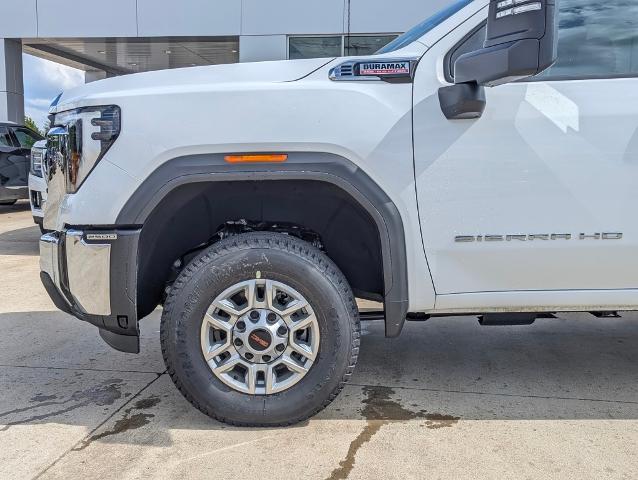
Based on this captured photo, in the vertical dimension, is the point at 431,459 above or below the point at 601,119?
below

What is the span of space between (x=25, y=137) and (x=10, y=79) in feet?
21.2

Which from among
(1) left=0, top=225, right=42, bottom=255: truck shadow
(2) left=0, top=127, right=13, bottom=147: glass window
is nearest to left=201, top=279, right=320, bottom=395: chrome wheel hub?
(1) left=0, top=225, right=42, bottom=255: truck shadow

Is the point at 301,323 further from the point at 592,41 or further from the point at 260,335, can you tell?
the point at 592,41

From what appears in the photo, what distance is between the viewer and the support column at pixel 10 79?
1678 cm

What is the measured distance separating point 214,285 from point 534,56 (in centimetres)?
164

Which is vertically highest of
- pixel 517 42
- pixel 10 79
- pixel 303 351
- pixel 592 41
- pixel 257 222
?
pixel 10 79

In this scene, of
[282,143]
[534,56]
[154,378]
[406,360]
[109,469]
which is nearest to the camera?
[534,56]

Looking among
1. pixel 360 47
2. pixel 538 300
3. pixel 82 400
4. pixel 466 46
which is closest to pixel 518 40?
pixel 466 46

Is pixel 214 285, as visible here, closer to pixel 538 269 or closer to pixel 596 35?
pixel 538 269

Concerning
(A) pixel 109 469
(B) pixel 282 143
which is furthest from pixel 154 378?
(B) pixel 282 143

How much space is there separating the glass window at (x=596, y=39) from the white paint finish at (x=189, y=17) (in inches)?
517

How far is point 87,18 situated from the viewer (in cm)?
1575

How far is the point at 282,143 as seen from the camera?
2.69 metres

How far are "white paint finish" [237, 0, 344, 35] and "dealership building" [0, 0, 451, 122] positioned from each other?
2 cm
